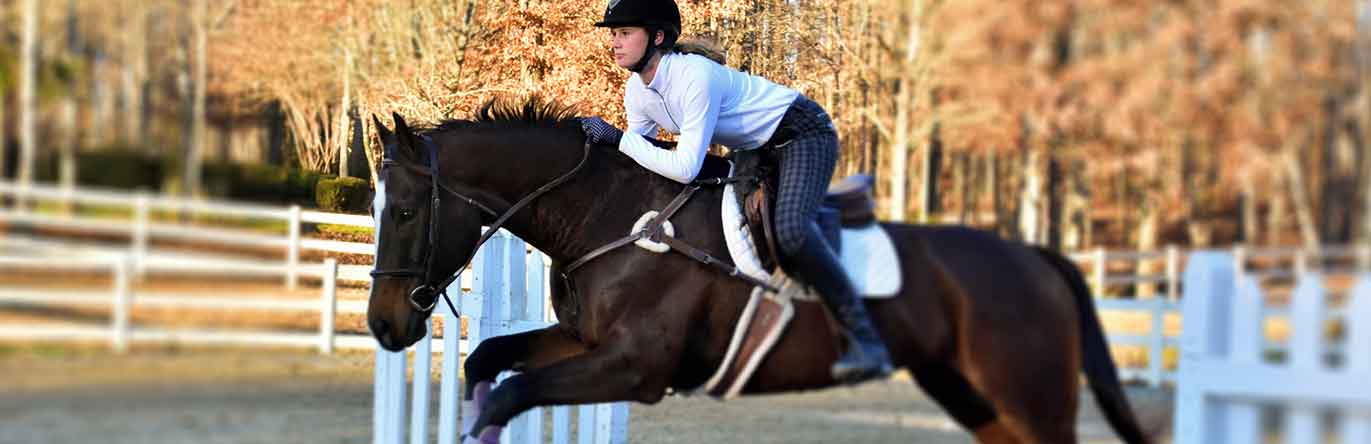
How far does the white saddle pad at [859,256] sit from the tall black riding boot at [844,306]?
11 cm

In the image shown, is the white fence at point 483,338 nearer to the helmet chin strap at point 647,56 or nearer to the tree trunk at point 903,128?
the helmet chin strap at point 647,56

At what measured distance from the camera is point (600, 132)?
15.8 ft

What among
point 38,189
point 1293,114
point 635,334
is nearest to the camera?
point 635,334

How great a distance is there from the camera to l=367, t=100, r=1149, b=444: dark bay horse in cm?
446

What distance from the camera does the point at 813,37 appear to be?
6.94 meters

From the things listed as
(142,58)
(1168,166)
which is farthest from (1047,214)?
(142,58)

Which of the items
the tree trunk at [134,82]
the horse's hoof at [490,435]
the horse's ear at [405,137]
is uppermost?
the tree trunk at [134,82]

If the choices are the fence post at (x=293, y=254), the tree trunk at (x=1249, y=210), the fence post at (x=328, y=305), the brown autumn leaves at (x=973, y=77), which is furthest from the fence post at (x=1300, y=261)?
the fence post at (x=293, y=254)

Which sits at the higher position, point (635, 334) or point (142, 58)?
point (142, 58)

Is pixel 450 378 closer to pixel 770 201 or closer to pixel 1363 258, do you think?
pixel 770 201

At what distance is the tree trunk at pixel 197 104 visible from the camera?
6.42 m

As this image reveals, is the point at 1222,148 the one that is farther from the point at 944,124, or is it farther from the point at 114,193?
the point at 114,193

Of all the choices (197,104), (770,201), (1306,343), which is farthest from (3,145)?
(1306,343)

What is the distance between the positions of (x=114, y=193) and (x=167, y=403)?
2886 mm
